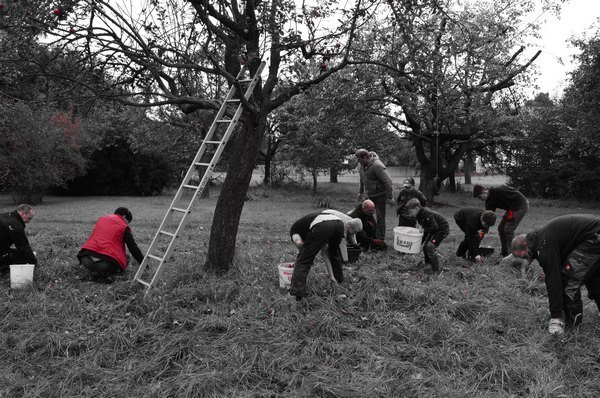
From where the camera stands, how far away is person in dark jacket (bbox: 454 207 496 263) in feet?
26.6

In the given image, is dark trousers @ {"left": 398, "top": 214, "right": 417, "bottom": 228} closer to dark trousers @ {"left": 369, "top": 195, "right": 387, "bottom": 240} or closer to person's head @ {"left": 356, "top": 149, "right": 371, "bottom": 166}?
dark trousers @ {"left": 369, "top": 195, "right": 387, "bottom": 240}

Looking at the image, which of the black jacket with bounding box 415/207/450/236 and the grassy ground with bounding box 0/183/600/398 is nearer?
the grassy ground with bounding box 0/183/600/398

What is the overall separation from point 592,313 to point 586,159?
20251 mm

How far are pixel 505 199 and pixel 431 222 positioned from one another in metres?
2.22

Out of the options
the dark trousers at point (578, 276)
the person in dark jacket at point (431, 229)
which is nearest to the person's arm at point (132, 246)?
the person in dark jacket at point (431, 229)

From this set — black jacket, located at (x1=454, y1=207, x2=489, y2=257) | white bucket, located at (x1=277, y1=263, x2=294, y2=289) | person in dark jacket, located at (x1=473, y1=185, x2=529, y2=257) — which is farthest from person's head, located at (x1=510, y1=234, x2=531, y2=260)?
person in dark jacket, located at (x1=473, y1=185, x2=529, y2=257)

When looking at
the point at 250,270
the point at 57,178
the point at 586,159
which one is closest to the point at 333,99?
the point at 250,270

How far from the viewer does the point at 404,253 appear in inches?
345

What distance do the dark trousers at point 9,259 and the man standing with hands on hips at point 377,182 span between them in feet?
19.7

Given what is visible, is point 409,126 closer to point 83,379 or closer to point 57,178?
point 57,178

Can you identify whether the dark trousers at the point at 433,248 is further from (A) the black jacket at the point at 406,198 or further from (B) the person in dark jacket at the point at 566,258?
(B) the person in dark jacket at the point at 566,258

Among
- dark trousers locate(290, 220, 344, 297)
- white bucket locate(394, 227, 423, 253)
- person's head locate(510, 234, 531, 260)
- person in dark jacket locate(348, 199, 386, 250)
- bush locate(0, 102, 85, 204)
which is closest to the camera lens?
person's head locate(510, 234, 531, 260)

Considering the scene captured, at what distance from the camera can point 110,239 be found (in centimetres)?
678

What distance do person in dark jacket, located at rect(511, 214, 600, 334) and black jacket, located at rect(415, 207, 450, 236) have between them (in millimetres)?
2365
